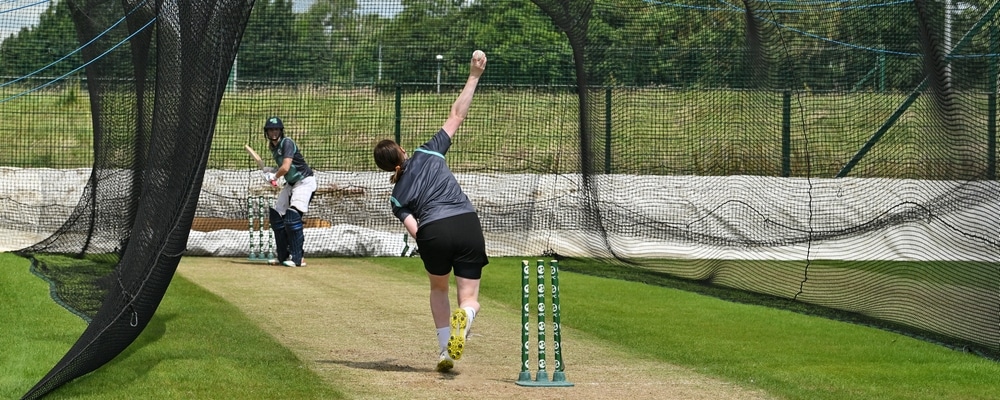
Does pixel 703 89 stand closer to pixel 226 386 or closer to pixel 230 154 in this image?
pixel 230 154

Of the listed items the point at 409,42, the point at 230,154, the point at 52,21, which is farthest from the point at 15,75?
the point at 409,42

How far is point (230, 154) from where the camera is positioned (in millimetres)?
18312

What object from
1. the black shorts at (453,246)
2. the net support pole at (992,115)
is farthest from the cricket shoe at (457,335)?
the net support pole at (992,115)

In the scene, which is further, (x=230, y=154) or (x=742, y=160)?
(x=230, y=154)

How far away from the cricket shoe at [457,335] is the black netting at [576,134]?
1708 millimetres

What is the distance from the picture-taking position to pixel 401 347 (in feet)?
28.5

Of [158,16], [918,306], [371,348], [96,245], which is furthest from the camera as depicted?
[96,245]

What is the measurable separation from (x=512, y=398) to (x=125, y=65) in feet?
15.5

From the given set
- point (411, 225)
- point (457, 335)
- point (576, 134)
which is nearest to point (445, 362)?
point (457, 335)

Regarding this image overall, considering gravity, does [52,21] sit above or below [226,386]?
above

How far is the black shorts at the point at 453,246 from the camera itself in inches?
295

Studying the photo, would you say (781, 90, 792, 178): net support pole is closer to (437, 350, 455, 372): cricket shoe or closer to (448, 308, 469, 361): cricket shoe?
(437, 350, 455, 372): cricket shoe

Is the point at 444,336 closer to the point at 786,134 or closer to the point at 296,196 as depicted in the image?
the point at 296,196

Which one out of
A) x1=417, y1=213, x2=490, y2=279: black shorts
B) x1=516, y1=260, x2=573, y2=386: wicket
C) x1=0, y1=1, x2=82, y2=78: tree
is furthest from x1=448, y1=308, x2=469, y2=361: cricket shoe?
x1=0, y1=1, x2=82, y2=78: tree
